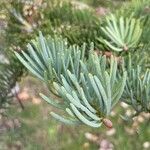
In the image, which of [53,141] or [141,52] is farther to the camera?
[53,141]

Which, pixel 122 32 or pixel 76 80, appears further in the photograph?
pixel 122 32

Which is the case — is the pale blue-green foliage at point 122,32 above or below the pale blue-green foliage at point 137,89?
above

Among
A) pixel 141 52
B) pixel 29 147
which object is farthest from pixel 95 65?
pixel 29 147

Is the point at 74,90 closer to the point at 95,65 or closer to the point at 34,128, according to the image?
the point at 95,65

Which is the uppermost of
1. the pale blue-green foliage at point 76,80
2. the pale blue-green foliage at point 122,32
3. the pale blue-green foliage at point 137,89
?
the pale blue-green foliage at point 76,80
